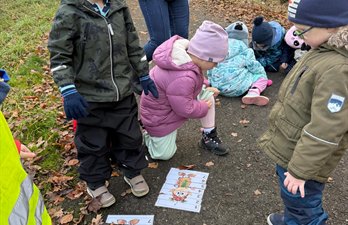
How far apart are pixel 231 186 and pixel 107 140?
3.88 ft

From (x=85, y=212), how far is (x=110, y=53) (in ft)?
4.52

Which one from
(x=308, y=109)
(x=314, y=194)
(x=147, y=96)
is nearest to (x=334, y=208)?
(x=314, y=194)

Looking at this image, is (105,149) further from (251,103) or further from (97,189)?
(251,103)

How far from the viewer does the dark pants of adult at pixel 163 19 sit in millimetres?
3869

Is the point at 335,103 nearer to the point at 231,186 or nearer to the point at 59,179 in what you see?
the point at 231,186

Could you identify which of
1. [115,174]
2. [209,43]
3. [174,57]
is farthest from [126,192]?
[209,43]

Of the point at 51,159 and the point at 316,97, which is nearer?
the point at 316,97

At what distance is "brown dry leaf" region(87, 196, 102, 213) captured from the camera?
314 centimetres

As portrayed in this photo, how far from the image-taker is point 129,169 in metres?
3.22

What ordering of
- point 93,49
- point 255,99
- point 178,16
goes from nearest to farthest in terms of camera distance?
point 93,49 < point 178,16 < point 255,99

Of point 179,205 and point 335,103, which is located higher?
point 335,103

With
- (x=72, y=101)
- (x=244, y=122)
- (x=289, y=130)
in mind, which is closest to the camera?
(x=289, y=130)

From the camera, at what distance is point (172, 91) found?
3.32m

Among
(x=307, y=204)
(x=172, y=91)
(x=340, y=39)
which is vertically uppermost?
(x=340, y=39)
